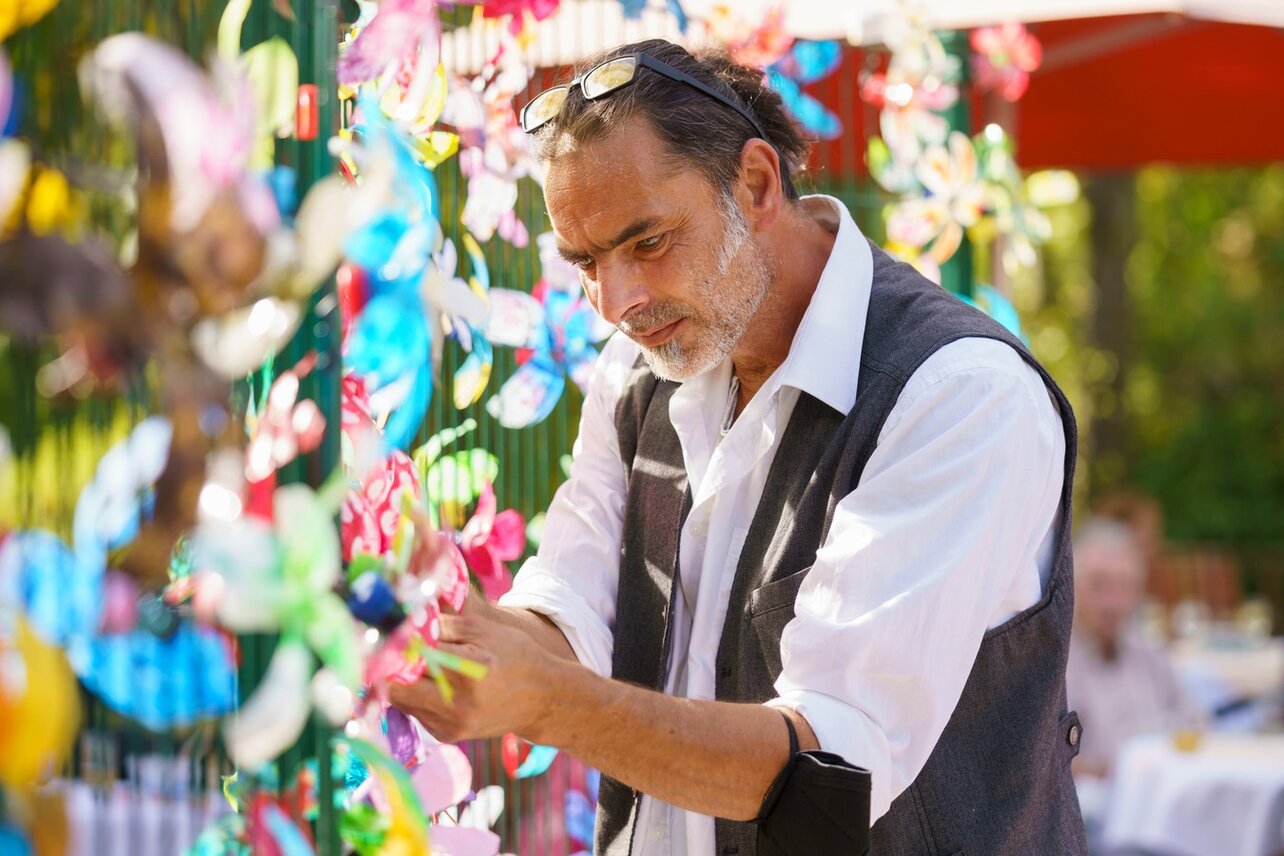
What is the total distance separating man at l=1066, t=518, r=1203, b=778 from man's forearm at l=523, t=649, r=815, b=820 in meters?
3.38

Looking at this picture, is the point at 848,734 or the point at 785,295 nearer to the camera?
the point at 848,734

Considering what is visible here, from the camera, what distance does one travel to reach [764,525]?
5.41 feet

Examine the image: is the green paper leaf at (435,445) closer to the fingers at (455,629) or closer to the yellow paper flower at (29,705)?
the fingers at (455,629)

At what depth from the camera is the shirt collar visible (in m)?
Answer: 1.62

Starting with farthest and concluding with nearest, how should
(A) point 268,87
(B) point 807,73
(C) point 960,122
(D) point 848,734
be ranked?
(C) point 960,122 → (B) point 807,73 → (D) point 848,734 → (A) point 268,87

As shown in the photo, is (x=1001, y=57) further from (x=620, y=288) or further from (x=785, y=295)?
(x=620, y=288)

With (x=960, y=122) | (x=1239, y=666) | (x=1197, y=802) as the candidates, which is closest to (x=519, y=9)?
(x=960, y=122)

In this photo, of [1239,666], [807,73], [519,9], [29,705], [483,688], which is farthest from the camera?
[1239,666]

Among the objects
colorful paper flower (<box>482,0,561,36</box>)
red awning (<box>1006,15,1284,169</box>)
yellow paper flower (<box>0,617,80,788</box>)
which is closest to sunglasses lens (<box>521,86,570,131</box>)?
colorful paper flower (<box>482,0,561,36</box>)

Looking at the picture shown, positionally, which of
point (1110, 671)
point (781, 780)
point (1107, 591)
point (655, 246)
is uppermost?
point (655, 246)

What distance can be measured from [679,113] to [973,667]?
2.20 feet

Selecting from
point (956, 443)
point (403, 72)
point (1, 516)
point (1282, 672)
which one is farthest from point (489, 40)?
point (1282, 672)

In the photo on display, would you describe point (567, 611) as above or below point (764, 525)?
below

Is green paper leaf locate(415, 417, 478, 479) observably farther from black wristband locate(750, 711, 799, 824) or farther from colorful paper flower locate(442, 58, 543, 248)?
black wristband locate(750, 711, 799, 824)
